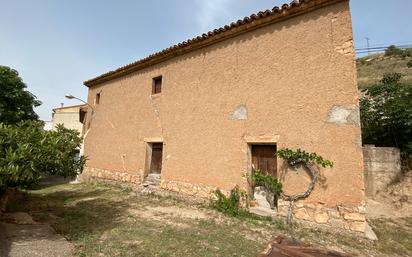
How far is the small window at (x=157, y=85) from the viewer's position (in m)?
8.91

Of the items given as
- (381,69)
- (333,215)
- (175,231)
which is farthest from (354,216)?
(381,69)

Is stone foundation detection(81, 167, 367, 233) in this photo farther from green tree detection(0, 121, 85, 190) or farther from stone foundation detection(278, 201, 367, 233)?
green tree detection(0, 121, 85, 190)

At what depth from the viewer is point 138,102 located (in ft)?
30.8

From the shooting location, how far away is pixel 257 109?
610 centimetres

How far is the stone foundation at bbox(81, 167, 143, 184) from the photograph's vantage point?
8.90 metres

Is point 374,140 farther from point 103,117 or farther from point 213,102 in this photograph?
point 103,117

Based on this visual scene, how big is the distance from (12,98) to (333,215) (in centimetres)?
976

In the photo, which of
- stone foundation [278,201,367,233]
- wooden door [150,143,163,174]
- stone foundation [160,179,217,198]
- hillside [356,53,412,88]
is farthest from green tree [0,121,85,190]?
hillside [356,53,412,88]

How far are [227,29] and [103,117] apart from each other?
7.41 m

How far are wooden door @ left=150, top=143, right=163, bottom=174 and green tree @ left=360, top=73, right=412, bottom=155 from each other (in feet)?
27.4

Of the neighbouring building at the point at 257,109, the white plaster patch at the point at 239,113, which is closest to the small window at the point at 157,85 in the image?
the neighbouring building at the point at 257,109

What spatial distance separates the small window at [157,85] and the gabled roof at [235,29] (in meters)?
0.65

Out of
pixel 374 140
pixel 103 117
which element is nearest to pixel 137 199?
pixel 103 117

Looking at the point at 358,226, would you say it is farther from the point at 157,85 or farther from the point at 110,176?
the point at 110,176
